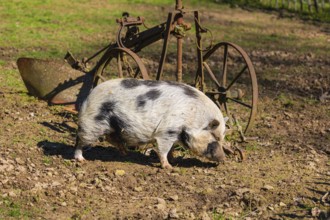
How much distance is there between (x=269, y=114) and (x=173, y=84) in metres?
2.40

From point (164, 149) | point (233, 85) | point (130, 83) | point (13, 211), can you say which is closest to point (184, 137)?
point (164, 149)

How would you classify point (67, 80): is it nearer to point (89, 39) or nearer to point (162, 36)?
point (162, 36)

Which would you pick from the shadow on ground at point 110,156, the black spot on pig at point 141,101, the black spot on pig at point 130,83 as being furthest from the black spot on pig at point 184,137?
the black spot on pig at point 130,83

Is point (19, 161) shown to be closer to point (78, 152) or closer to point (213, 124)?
point (78, 152)

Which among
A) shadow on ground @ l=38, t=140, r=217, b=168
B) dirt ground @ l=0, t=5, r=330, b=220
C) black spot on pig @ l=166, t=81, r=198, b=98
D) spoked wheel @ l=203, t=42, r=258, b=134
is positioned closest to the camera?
dirt ground @ l=0, t=5, r=330, b=220

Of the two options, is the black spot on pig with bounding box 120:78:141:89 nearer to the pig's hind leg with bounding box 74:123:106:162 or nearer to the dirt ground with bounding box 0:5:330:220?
the pig's hind leg with bounding box 74:123:106:162

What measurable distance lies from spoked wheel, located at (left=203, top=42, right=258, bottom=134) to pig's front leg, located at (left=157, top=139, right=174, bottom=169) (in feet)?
3.14

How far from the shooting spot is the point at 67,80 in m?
7.84

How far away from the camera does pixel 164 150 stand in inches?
233

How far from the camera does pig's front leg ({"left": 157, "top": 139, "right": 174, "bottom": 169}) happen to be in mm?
5906

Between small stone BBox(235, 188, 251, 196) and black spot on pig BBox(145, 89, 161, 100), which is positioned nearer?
small stone BBox(235, 188, 251, 196)

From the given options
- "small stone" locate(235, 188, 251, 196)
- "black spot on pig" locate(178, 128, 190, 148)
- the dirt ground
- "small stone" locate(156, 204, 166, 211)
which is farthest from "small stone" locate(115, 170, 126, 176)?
"small stone" locate(235, 188, 251, 196)

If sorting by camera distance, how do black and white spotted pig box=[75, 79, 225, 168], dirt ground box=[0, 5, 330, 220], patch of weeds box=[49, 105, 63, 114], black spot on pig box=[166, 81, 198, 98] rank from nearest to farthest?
dirt ground box=[0, 5, 330, 220]
black and white spotted pig box=[75, 79, 225, 168]
black spot on pig box=[166, 81, 198, 98]
patch of weeds box=[49, 105, 63, 114]

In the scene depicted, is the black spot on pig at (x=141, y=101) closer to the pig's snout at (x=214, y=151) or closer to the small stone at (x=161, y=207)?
the pig's snout at (x=214, y=151)
